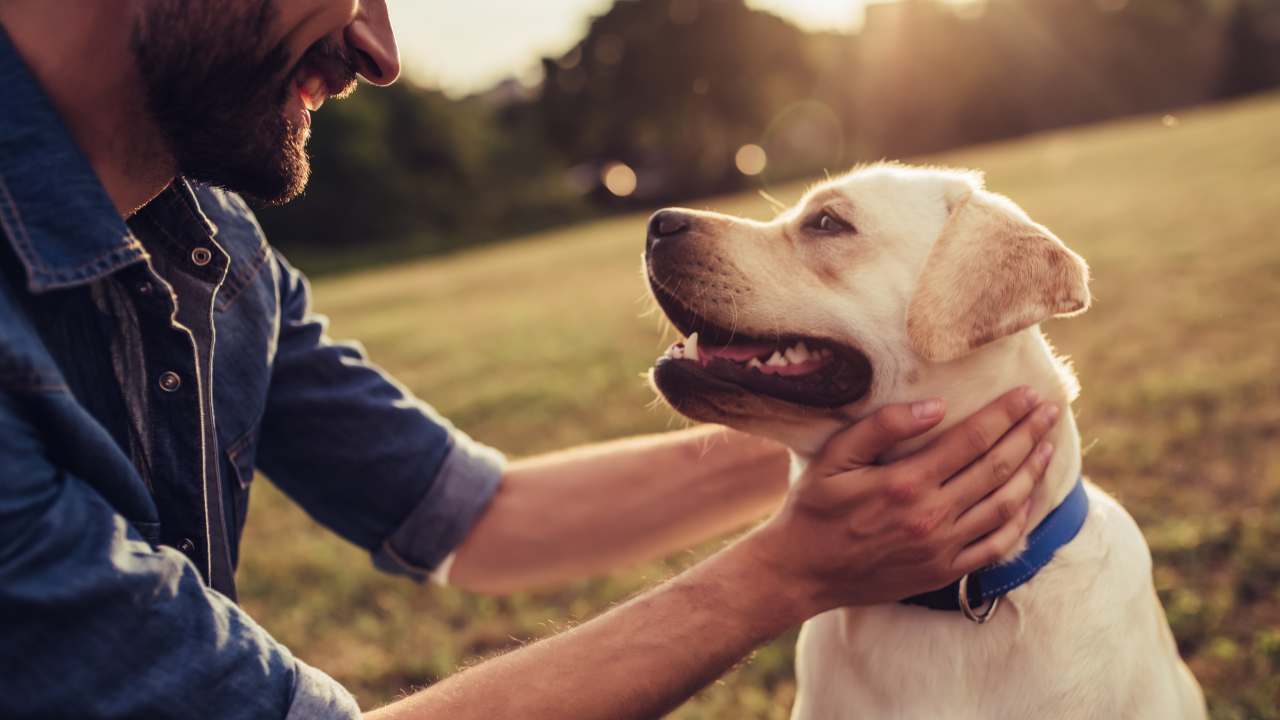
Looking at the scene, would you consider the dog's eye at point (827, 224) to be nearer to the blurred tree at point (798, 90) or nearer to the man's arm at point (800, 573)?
the man's arm at point (800, 573)

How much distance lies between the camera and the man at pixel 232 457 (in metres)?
1.61

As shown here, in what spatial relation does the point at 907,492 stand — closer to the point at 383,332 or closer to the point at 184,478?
the point at 184,478

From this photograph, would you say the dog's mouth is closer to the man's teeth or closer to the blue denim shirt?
the blue denim shirt

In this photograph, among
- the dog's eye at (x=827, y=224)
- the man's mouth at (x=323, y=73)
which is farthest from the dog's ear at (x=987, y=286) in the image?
the man's mouth at (x=323, y=73)

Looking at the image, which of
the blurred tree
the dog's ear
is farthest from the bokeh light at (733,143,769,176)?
the dog's ear

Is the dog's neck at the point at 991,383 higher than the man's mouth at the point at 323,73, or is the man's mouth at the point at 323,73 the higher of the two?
the man's mouth at the point at 323,73

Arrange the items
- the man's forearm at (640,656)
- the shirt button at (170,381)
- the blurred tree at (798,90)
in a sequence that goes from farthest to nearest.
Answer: the blurred tree at (798,90)
the shirt button at (170,381)
the man's forearm at (640,656)

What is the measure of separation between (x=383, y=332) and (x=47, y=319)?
12855mm

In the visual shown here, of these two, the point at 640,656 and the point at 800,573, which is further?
the point at 800,573

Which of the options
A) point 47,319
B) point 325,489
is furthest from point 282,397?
point 47,319

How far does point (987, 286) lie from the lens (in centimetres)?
237

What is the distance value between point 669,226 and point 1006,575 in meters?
1.26

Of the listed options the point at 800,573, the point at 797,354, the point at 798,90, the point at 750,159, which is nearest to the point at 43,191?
the point at 800,573

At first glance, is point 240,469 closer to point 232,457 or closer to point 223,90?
point 232,457
